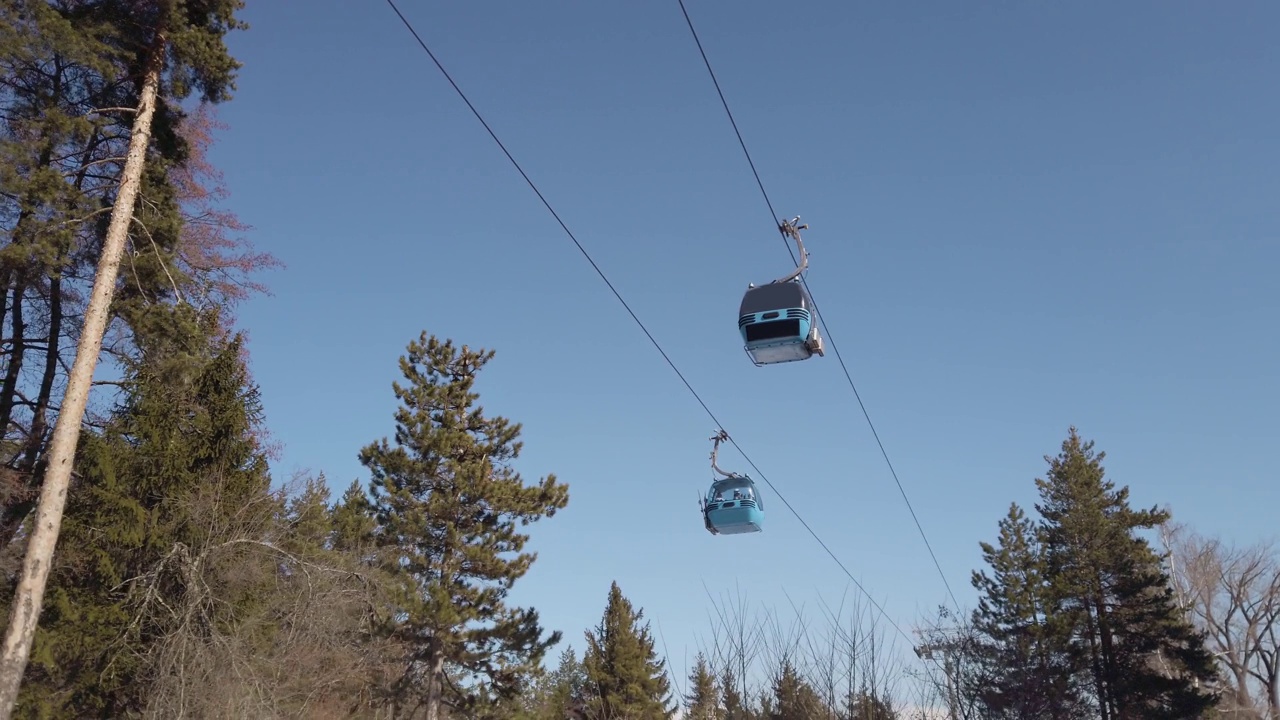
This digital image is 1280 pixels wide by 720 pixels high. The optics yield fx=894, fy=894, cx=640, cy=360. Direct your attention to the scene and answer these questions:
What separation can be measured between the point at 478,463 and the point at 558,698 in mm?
13526

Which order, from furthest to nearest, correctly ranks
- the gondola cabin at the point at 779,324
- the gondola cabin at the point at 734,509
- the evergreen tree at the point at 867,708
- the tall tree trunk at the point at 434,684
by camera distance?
the tall tree trunk at the point at 434,684 < the gondola cabin at the point at 734,509 < the gondola cabin at the point at 779,324 < the evergreen tree at the point at 867,708

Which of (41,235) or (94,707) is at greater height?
(41,235)

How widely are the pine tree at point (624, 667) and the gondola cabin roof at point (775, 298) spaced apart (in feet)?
112

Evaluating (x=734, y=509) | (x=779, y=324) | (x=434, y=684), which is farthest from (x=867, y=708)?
(x=434, y=684)

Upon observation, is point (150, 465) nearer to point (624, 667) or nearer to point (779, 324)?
point (779, 324)

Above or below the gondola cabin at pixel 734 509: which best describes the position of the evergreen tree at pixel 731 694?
below

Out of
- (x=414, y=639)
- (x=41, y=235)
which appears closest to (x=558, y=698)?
(x=414, y=639)

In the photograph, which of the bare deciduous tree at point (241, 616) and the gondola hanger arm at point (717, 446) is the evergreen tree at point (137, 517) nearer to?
the bare deciduous tree at point (241, 616)

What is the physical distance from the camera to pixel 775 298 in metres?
12.3

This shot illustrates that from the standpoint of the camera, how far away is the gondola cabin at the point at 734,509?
1584 centimetres

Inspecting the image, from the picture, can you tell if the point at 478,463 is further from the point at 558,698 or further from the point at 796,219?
the point at 796,219

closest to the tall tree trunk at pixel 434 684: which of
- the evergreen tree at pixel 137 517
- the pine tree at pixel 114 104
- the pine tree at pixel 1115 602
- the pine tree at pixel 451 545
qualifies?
the pine tree at pixel 451 545

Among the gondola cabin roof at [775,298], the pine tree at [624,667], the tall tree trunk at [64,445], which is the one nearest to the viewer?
the tall tree trunk at [64,445]

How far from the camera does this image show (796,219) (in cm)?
1294
